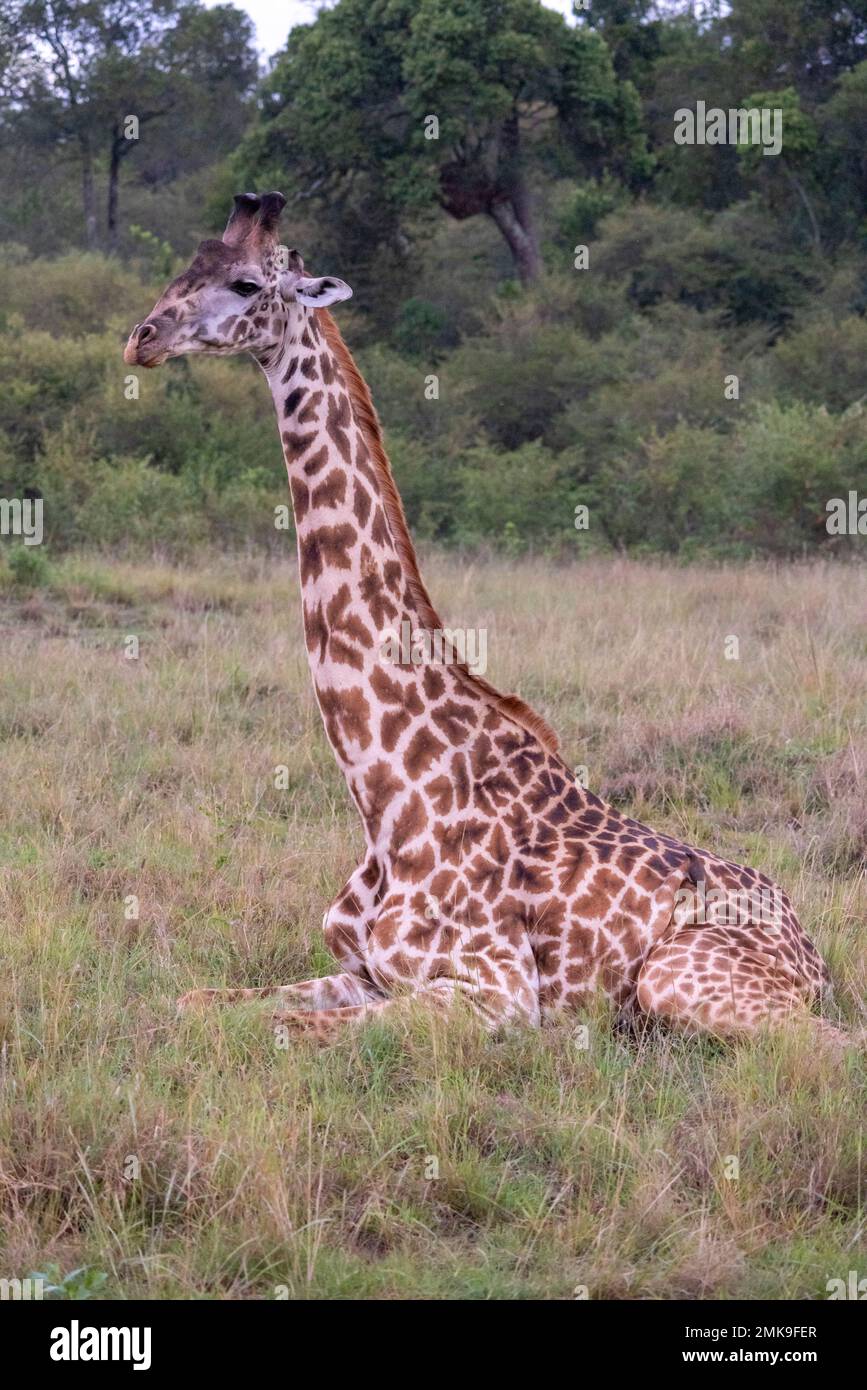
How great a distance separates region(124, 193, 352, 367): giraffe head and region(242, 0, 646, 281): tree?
822 inches

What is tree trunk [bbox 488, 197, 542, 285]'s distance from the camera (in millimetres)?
27328

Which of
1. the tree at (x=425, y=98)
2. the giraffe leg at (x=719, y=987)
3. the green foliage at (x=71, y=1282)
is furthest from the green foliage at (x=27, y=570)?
the tree at (x=425, y=98)

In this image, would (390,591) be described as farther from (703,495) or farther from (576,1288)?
(703,495)

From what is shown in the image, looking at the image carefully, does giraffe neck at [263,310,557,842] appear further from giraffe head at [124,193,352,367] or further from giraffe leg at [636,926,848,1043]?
giraffe leg at [636,926,848,1043]

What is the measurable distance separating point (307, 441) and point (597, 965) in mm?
1746

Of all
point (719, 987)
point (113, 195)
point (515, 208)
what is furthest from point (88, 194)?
point (719, 987)

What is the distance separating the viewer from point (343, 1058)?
A: 14.7ft

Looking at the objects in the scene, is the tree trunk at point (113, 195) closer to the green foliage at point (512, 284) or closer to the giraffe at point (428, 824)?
the green foliage at point (512, 284)

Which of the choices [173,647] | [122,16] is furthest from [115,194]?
[173,647]

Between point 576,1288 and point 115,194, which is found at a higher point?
point 115,194

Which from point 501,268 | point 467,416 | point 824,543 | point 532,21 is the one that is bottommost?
point 824,543

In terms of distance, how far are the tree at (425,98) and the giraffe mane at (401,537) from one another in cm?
2083

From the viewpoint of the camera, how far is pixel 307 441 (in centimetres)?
486

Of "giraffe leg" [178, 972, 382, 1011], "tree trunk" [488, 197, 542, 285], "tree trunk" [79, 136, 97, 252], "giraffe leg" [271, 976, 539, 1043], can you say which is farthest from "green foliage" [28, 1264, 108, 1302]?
"tree trunk" [79, 136, 97, 252]
